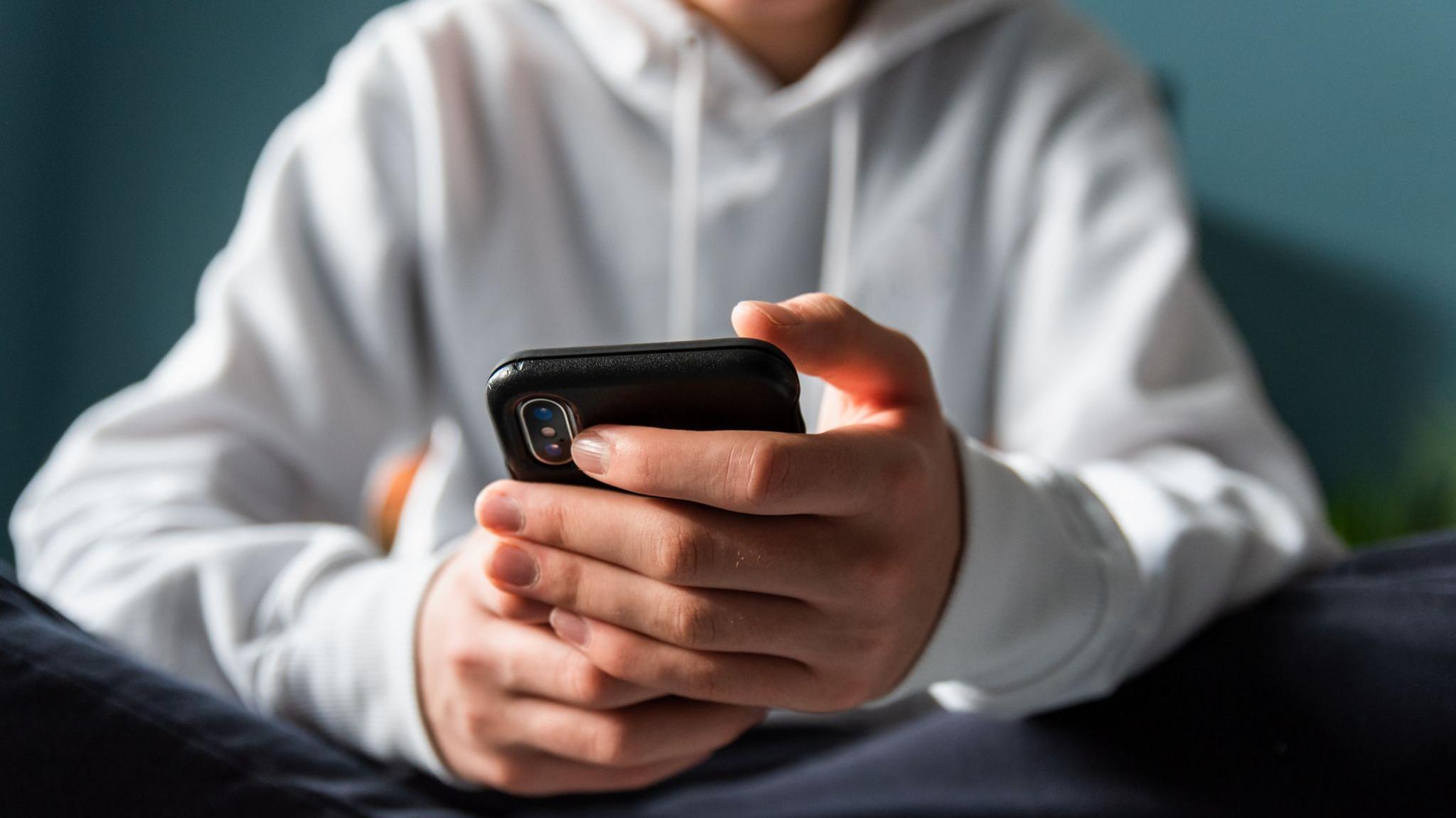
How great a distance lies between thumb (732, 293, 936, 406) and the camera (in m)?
0.37

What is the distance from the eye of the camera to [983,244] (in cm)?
81

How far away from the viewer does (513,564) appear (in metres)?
0.43

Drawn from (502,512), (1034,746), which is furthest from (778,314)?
(1034,746)

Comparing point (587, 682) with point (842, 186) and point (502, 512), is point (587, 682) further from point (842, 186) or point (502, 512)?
point (842, 186)

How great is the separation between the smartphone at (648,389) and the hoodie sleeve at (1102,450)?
130 mm

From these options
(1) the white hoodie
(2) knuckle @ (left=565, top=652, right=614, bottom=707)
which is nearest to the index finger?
(2) knuckle @ (left=565, top=652, right=614, bottom=707)

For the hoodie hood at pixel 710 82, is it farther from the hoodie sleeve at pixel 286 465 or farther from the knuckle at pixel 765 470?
the knuckle at pixel 765 470

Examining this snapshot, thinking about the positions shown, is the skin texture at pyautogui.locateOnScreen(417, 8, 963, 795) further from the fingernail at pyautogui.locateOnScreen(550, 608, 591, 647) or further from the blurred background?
the blurred background

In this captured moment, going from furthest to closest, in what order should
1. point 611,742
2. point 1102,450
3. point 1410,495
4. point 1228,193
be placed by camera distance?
point 1228,193 < point 1410,495 < point 1102,450 < point 611,742

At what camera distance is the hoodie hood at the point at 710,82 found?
2.50ft

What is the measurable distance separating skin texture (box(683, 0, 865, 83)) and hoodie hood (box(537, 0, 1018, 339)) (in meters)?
0.01

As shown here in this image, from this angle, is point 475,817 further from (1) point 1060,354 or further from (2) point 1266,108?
(2) point 1266,108

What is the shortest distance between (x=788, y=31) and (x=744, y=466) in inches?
20.4

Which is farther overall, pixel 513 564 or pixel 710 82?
pixel 710 82
